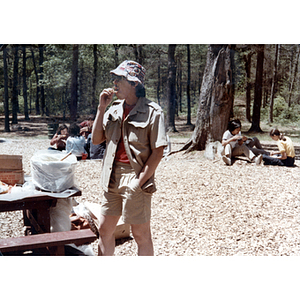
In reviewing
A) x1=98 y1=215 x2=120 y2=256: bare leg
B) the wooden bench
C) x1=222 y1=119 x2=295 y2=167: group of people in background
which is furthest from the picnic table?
x1=222 y1=119 x2=295 y2=167: group of people in background

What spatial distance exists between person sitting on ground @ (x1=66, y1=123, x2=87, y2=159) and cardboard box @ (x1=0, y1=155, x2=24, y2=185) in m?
1.48

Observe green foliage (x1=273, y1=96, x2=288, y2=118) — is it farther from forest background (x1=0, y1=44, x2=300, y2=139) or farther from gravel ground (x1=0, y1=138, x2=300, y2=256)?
gravel ground (x1=0, y1=138, x2=300, y2=256)

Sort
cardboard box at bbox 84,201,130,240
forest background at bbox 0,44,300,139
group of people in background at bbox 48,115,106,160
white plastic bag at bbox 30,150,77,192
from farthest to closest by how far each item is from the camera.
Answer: group of people in background at bbox 48,115,106,160 → forest background at bbox 0,44,300,139 → cardboard box at bbox 84,201,130,240 → white plastic bag at bbox 30,150,77,192

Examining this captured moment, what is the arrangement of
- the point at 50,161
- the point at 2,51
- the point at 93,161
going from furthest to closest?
the point at 93,161 → the point at 2,51 → the point at 50,161

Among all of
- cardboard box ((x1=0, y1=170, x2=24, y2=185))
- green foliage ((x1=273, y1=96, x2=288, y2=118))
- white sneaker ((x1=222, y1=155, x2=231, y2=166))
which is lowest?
white sneaker ((x1=222, y1=155, x2=231, y2=166))

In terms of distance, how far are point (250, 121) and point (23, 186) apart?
316cm

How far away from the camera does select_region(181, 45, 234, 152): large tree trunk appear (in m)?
4.78

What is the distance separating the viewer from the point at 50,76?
4191mm

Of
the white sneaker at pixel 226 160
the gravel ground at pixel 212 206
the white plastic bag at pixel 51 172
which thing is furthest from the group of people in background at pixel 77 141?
the white sneaker at pixel 226 160

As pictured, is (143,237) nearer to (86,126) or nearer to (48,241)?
(48,241)

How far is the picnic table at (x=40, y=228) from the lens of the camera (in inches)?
89.9

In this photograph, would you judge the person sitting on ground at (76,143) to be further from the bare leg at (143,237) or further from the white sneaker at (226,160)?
the bare leg at (143,237)
